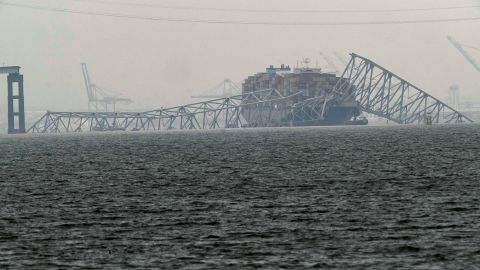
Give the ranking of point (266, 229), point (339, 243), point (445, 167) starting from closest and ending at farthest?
point (339, 243), point (266, 229), point (445, 167)

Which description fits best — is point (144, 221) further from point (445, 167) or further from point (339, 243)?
point (445, 167)

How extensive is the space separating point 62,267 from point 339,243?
1178cm

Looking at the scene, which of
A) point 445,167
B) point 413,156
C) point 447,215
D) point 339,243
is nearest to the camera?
point 339,243

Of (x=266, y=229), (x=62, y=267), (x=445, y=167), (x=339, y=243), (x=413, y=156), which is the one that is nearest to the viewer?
(x=62, y=267)

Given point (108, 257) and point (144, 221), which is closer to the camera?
point (108, 257)

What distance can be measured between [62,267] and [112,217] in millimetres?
16103

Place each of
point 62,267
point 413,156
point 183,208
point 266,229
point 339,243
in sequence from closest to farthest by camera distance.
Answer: point 62,267, point 339,243, point 266,229, point 183,208, point 413,156

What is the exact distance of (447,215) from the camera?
49.5 meters

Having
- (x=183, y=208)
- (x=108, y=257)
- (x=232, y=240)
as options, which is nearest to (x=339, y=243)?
(x=232, y=240)

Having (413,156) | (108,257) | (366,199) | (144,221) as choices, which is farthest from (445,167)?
(108,257)

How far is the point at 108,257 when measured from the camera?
38.0 meters

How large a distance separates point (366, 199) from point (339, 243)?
1910cm

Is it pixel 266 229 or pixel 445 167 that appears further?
pixel 445 167

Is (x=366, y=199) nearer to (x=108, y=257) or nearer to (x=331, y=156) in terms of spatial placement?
(x=108, y=257)
